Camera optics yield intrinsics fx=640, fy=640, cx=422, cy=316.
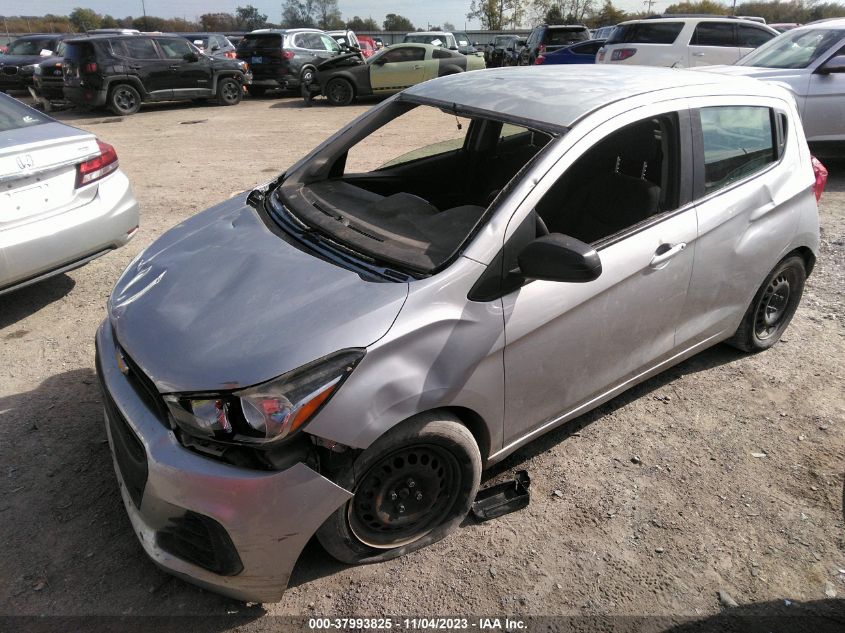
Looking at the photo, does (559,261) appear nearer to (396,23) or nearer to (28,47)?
(28,47)

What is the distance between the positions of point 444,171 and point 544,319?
1.58 meters

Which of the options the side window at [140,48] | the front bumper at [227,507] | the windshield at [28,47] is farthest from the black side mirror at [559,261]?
the windshield at [28,47]

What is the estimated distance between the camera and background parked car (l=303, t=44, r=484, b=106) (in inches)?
591

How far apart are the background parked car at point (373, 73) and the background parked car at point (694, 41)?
4.97 m

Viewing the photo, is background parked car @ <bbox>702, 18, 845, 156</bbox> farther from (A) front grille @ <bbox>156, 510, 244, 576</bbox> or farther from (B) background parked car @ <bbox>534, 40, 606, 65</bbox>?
(B) background parked car @ <bbox>534, 40, 606, 65</bbox>

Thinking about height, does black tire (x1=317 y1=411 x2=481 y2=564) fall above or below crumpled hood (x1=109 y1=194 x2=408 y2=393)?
below

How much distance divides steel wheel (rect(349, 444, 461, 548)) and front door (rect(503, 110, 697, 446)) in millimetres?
350

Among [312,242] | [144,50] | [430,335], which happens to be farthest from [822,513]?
[144,50]

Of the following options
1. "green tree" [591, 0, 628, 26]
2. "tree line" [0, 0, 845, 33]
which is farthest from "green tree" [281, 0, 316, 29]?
"green tree" [591, 0, 628, 26]

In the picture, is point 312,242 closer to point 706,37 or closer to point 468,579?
point 468,579

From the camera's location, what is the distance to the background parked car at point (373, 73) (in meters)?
15.0

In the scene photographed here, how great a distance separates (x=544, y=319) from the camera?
260 cm

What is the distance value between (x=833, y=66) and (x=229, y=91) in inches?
498

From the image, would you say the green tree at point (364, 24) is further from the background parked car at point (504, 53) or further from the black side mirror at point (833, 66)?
the black side mirror at point (833, 66)
